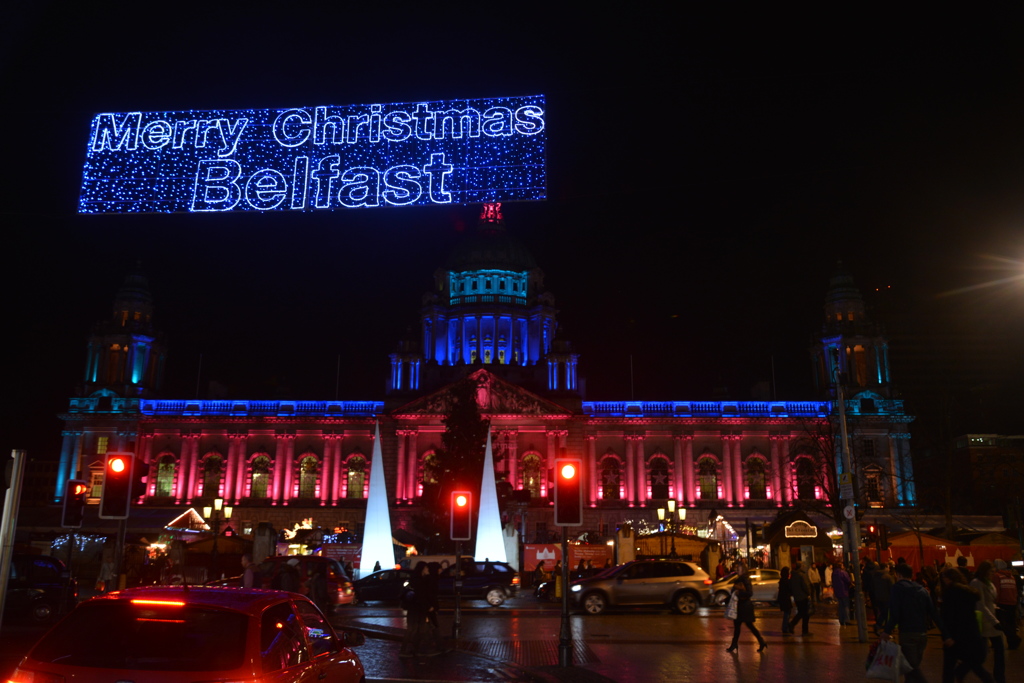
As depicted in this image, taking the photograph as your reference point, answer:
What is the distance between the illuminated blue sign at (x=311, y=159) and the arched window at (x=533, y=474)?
50.0 metres

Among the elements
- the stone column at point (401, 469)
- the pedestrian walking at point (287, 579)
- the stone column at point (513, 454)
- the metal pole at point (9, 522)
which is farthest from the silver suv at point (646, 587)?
the stone column at point (401, 469)

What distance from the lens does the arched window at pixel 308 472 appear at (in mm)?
66688

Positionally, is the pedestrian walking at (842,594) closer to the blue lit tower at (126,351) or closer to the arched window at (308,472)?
the arched window at (308,472)

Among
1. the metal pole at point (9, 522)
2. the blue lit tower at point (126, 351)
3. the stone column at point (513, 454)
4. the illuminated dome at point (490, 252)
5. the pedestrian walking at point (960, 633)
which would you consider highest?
the illuminated dome at point (490, 252)

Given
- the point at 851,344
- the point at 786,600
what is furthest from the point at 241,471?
the point at 786,600

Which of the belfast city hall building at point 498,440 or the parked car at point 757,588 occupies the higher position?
the belfast city hall building at point 498,440

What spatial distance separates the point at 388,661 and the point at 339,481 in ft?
169

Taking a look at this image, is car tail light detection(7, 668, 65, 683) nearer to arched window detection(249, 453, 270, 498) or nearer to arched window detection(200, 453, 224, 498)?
arched window detection(249, 453, 270, 498)

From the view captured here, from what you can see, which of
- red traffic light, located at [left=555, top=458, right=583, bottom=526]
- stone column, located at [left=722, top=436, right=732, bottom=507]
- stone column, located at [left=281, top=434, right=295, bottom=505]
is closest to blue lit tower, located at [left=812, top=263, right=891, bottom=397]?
stone column, located at [left=722, top=436, right=732, bottom=507]

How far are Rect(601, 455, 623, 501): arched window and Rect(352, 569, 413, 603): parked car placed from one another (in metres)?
37.4

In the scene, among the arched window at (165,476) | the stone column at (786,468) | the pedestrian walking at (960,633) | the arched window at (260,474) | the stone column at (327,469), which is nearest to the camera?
the pedestrian walking at (960,633)

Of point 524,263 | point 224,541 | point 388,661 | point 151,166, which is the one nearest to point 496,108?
point 151,166

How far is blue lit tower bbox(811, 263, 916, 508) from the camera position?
63.2m

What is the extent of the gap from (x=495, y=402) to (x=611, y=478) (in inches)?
407
